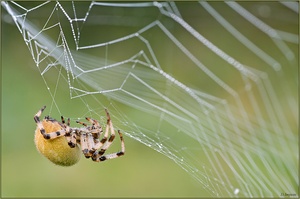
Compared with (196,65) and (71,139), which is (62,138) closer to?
(71,139)

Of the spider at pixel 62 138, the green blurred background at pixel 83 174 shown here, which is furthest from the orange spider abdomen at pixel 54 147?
the green blurred background at pixel 83 174

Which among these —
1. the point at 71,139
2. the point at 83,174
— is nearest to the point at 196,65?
the point at 83,174

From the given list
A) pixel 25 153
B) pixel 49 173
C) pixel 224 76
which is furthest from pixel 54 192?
pixel 224 76

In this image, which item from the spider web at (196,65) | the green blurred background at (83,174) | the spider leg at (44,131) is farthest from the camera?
the spider web at (196,65)

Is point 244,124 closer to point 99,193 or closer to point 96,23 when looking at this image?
point 99,193

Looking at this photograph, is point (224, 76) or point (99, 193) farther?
point (224, 76)

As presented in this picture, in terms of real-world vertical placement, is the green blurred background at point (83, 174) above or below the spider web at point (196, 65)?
below

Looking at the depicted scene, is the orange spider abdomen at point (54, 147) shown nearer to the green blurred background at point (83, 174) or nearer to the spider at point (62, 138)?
the spider at point (62, 138)
